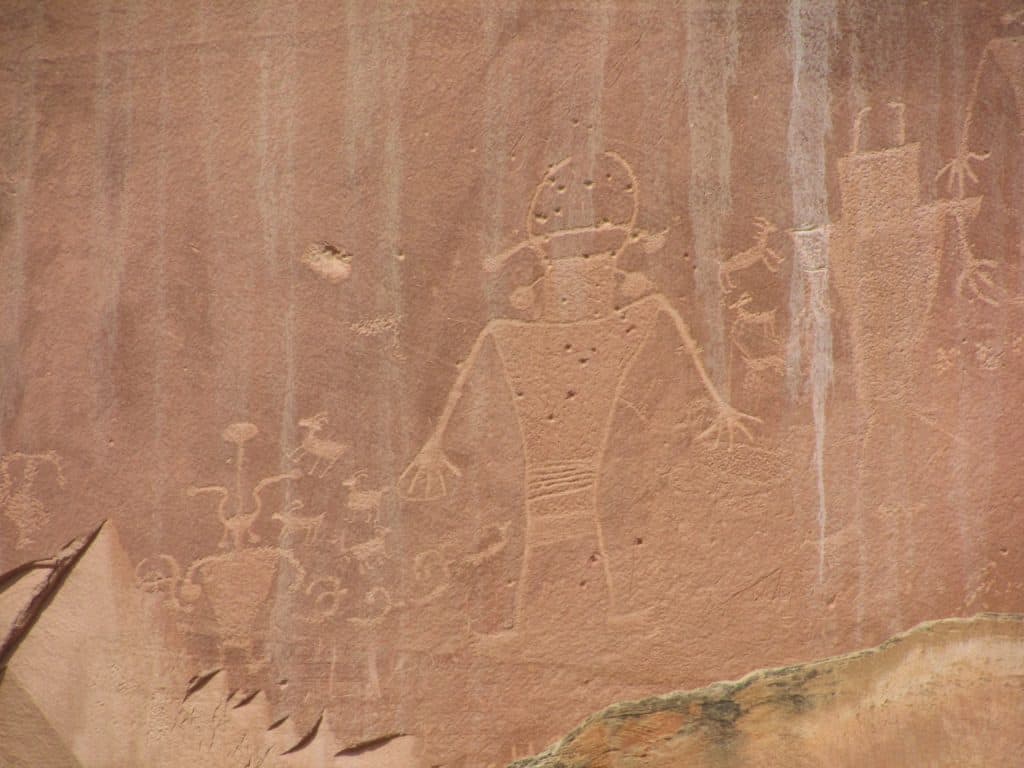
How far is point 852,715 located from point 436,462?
1.59 meters

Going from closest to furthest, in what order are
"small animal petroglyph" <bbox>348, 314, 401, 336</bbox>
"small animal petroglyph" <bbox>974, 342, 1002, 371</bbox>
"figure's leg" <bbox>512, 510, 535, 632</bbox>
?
"small animal petroglyph" <bbox>348, 314, 401, 336</bbox>, "figure's leg" <bbox>512, 510, 535, 632</bbox>, "small animal petroglyph" <bbox>974, 342, 1002, 371</bbox>

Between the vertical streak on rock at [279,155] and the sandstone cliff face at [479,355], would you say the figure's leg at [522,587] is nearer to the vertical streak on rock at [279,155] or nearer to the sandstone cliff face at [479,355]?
the sandstone cliff face at [479,355]

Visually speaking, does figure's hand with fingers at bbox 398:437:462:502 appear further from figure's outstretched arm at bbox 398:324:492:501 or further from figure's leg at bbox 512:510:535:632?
figure's leg at bbox 512:510:535:632

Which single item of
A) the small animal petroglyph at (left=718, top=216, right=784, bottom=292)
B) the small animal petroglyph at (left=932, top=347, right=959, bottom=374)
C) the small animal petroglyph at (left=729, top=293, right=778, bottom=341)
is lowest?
the small animal petroglyph at (left=932, top=347, right=959, bottom=374)

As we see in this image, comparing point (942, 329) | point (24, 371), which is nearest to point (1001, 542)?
point (942, 329)

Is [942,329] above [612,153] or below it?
below

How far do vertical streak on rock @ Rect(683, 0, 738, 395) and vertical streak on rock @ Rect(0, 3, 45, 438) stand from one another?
194 cm

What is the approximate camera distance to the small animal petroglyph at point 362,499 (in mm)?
2984

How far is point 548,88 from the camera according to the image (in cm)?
294

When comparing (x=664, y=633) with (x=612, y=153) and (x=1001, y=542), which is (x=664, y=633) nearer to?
(x=1001, y=542)

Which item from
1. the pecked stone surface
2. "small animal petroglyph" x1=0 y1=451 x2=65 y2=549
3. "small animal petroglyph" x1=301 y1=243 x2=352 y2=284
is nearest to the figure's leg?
the pecked stone surface

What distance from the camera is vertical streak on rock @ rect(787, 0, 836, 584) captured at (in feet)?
9.80

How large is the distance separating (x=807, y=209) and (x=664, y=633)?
1420mm

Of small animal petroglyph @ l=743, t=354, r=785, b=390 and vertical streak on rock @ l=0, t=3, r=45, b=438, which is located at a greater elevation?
vertical streak on rock @ l=0, t=3, r=45, b=438
